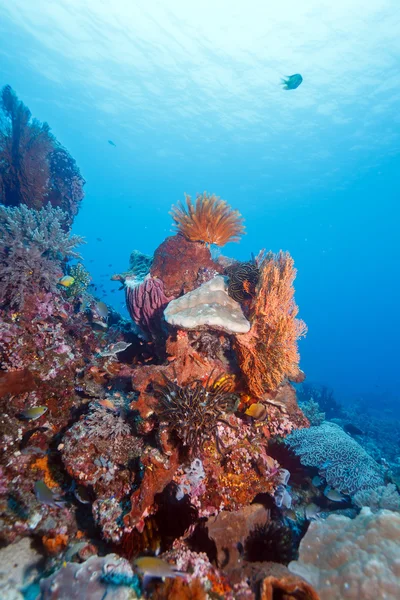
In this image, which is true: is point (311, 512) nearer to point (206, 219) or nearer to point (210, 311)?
point (210, 311)

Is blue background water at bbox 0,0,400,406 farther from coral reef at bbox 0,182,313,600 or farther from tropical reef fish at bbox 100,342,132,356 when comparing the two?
tropical reef fish at bbox 100,342,132,356

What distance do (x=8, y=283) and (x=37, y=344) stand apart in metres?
1.51

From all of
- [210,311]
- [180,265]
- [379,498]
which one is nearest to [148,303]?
[180,265]

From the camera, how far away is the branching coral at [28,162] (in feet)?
34.1

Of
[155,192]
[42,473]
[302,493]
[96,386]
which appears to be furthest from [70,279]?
[155,192]

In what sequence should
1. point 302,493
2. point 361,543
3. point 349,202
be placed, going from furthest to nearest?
point 349,202
point 302,493
point 361,543

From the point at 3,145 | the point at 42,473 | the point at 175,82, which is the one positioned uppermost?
the point at 175,82

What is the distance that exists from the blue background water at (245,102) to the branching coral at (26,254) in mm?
10689

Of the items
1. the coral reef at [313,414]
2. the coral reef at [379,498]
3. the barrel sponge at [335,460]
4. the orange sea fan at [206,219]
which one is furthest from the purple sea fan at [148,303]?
the coral reef at [313,414]

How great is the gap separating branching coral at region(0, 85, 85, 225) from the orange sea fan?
6715 millimetres

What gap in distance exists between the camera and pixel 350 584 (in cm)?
309

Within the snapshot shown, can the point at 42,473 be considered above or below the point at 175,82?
below

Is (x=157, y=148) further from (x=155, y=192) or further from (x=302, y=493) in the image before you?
(x=302, y=493)

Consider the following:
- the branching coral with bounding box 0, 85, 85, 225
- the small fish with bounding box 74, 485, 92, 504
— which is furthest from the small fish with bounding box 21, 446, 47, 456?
the branching coral with bounding box 0, 85, 85, 225
